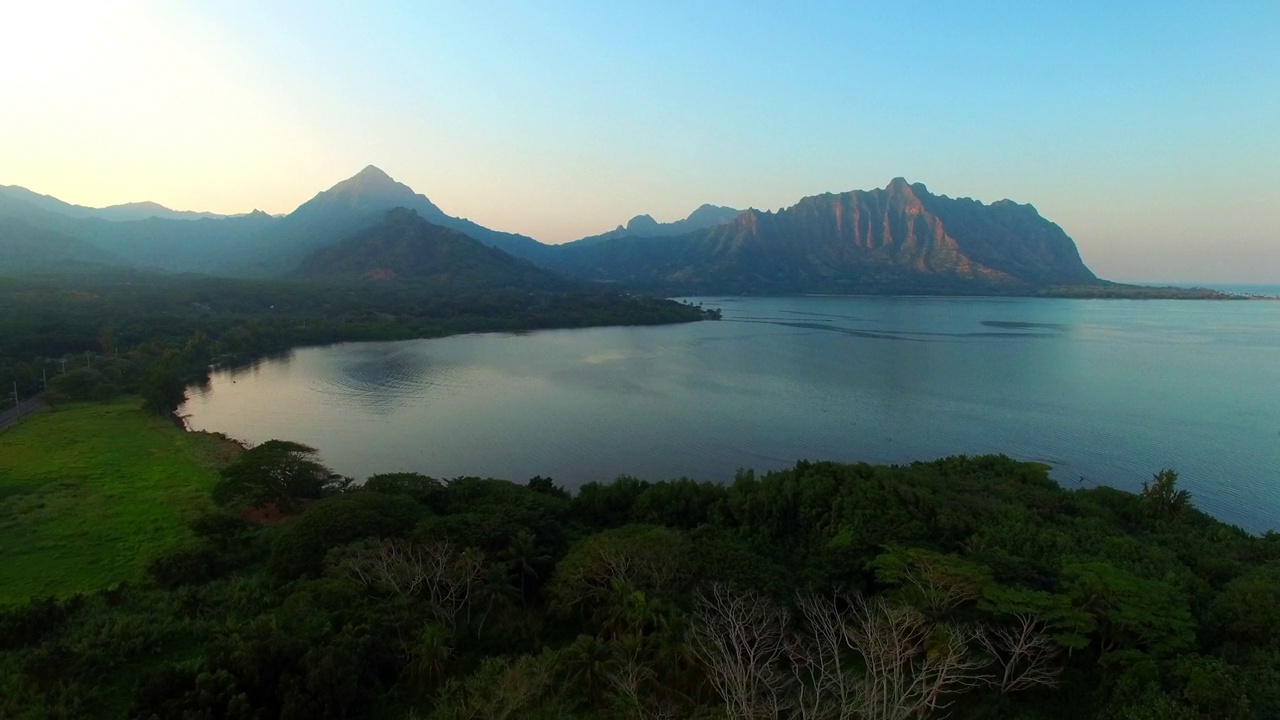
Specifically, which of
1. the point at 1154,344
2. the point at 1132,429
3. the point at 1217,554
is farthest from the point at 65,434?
the point at 1154,344

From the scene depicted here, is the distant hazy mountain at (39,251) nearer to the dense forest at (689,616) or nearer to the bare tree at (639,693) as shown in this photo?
the dense forest at (689,616)

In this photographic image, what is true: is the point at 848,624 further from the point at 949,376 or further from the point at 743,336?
the point at 743,336

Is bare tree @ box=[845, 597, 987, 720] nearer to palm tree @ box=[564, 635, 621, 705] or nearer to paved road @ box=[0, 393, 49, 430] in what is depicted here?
palm tree @ box=[564, 635, 621, 705]

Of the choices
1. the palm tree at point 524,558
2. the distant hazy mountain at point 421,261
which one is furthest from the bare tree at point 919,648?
the distant hazy mountain at point 421,261

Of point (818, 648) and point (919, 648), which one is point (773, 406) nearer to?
point (919, 648)

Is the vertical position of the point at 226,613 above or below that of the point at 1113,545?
below

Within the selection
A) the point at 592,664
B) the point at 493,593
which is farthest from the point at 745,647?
the point at 493,593
